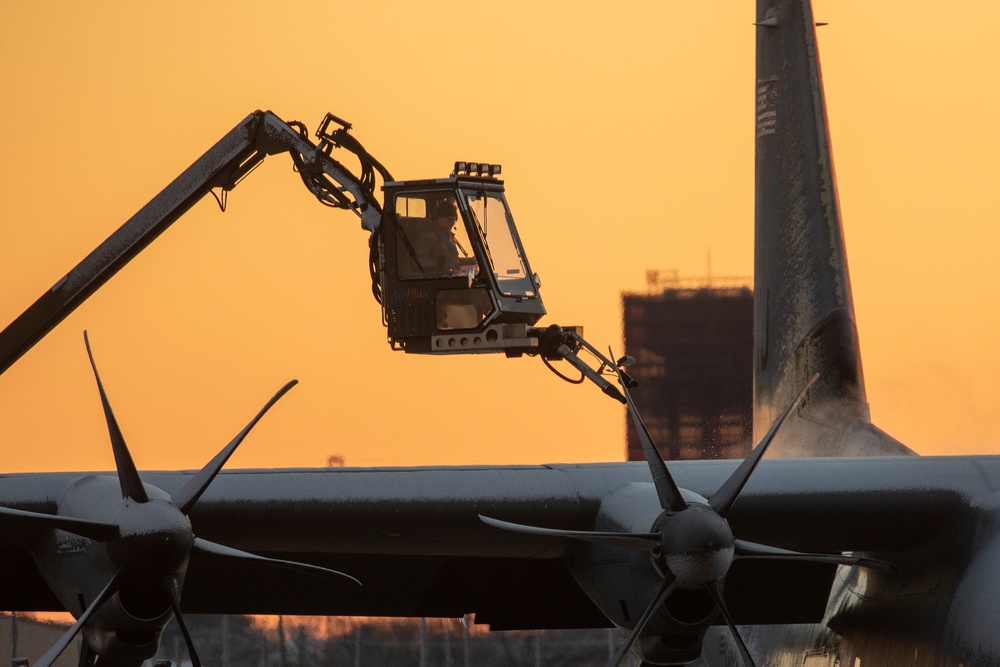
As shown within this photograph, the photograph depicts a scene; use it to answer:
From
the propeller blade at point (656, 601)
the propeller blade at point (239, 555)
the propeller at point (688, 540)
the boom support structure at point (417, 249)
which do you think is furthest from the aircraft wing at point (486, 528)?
the boom support structure at point (417, 249)

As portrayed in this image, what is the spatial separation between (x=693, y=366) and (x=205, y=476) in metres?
67.5

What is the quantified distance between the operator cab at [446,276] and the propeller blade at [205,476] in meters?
13.2

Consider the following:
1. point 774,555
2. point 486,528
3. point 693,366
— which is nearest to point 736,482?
point 774,555

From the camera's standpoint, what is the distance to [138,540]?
11219 mm

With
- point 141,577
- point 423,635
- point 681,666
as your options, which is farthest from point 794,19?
point 423,635

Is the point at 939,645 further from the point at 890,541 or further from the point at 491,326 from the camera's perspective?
the point at 491,326

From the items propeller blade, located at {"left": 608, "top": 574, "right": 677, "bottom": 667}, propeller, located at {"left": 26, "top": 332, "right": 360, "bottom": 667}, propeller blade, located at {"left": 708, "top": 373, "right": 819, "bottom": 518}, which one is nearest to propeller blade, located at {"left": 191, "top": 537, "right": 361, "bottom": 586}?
propeller, located at {"left": 26, "top": 332, "right": 360, "bottom": 667}

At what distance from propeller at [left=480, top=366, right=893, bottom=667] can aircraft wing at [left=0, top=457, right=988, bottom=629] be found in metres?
1.01

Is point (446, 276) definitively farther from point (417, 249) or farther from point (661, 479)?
point (661, 479)

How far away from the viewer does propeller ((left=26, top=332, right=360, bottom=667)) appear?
11.2m

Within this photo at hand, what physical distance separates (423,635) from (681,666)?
4486 centimetres

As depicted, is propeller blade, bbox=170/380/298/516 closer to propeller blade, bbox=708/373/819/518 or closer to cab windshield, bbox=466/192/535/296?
propeller blade, bbox=708/373/819/518

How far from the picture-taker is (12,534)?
1246 centimetres

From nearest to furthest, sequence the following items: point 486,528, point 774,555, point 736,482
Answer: point 774,555
point 736,482
point 486,528
